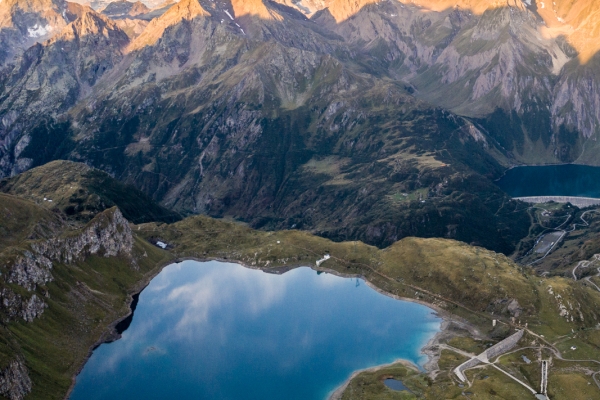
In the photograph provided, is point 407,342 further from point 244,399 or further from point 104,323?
point 104,323

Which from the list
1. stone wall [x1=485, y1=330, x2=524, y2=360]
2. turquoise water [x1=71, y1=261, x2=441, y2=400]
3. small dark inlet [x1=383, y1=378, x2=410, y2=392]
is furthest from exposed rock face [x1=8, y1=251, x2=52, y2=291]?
stone wall [x1=485, y1=330, x2=524, y2=360]

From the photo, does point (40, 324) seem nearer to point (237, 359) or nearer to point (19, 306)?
point (19, 306)

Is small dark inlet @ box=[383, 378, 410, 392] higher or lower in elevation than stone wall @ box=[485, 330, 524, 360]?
higher

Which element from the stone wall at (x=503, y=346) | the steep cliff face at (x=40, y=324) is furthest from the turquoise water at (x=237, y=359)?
the stone wall at (x=503, y=346)

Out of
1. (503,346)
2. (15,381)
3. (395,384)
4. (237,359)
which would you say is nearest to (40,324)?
(15,381)

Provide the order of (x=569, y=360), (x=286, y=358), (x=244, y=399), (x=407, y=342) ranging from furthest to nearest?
(x=407, y=342)
(x=286, y=358)
(x=569, y=360)
(x=244, y=399)

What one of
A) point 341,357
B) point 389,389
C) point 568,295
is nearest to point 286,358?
point 341,357

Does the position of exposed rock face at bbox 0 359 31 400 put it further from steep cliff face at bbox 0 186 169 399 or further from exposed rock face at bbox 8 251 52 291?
exposed rock face at bbox 8 251 52 291

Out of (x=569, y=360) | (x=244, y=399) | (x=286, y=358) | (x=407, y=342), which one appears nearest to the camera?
(x=244, y=399)
